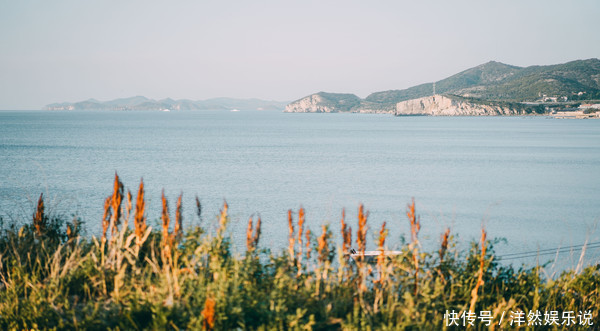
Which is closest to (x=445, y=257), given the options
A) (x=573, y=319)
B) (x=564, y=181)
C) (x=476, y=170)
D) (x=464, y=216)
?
(x=573, y=319)

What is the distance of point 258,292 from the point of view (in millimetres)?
4770

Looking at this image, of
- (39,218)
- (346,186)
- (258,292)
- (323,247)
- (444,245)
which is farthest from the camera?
(346,186)

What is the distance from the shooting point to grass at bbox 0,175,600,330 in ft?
14.5

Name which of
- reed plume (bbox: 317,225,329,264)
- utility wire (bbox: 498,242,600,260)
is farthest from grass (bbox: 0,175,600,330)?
utility wire (bbox: 498,242,600,260)

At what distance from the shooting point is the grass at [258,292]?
4418mm

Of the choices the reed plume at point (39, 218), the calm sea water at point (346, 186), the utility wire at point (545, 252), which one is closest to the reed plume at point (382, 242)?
the reed plume at point (39, 218)

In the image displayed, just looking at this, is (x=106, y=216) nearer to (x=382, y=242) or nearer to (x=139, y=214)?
(x=139, y=214)

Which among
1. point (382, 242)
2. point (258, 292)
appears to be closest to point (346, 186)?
point (382, 242)

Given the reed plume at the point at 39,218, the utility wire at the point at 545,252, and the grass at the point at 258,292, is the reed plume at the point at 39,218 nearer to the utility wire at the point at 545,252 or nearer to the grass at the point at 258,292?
the grass at the point at 258,292

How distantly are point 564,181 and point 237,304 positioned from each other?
1615 inches

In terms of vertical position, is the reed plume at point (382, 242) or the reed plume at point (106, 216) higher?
the reed plume at point (106, 216)

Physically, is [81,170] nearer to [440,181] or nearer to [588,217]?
[440,181]

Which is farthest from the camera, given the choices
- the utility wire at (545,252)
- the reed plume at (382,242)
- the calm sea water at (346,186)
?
the calm sea water at (346,186)

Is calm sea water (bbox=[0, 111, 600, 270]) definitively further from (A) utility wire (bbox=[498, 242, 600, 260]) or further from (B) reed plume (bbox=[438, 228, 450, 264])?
(B) reed plume (bbox=[438, 228, 450, 264])
